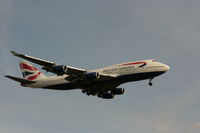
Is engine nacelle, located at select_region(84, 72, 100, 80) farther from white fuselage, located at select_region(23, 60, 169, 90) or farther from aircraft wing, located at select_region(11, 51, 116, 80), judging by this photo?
white fuselage, located at select_region(23, 60, 169, 90)

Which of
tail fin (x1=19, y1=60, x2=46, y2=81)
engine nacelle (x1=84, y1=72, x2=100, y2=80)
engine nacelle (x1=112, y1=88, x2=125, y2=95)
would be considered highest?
tail fin (x1=19, y1=60, x2=46, y2=81)

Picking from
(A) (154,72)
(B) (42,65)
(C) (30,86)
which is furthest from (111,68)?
(C) (30,86)

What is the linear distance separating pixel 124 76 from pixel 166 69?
7.19 meters

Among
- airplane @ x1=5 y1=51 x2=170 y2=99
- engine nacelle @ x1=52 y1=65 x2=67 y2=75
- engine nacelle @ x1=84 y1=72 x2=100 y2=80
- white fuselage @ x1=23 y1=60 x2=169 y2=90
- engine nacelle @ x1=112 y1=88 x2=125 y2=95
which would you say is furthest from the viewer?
engine nacelle @ x1=112 y1=88 x2=125 y2=95

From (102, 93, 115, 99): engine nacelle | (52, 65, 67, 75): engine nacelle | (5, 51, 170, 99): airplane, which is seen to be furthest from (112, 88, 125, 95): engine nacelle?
(52, 65, 67, 75): engine nacelle

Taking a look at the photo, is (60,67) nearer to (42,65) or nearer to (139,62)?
(42,65)

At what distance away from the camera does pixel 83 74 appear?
52.5 metres

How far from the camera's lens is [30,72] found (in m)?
65.0

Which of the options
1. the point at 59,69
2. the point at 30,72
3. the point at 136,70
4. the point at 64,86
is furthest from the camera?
the point at 30,72

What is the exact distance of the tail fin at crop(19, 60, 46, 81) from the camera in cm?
6294

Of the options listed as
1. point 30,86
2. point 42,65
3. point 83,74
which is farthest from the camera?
point 30,86

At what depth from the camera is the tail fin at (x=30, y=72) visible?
62.9 meters

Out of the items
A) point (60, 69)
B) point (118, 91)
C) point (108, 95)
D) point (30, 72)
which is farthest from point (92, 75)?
point (30, 72)

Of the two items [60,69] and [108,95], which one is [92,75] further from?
[108,95]
